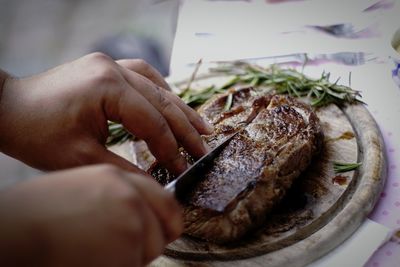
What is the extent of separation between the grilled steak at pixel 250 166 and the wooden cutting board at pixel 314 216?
5cm

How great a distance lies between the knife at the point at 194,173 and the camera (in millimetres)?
1433

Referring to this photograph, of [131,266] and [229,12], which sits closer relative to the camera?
[131,266]

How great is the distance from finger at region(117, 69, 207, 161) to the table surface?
709 millimetres

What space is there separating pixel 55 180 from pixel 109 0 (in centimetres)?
263

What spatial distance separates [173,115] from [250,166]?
0.31 m

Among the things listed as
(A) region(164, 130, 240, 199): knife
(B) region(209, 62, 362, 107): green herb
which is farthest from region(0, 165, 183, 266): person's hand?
(B) region(209, 62, 362, 107): green herb

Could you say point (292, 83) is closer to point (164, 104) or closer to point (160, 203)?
point (164, 104)

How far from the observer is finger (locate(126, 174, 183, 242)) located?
967 millimetres

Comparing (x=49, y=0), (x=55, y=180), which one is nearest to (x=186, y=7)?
(x=49, y=0)

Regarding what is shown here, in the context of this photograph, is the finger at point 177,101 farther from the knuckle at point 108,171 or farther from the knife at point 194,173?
the knuckle at point 108,171

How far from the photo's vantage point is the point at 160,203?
979mm

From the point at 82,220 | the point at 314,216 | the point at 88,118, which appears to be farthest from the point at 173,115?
the point at 82,220

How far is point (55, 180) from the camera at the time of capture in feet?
2.87

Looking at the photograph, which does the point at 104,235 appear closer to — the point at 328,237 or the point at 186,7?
the point at 328,237
